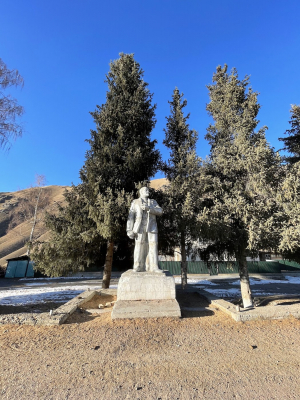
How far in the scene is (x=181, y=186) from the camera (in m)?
9.38

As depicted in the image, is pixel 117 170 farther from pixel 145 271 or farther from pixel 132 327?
pixel 132 327

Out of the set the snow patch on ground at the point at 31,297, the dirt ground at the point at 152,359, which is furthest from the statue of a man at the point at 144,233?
the snow patch on ground at the point at 31,297

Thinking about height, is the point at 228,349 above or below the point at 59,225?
below

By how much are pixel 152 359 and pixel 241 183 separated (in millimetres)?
7231

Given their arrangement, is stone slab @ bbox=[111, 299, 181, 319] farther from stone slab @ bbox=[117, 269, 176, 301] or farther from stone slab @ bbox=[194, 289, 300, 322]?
stone slab @ bbox=[194, 289, 300, 322]

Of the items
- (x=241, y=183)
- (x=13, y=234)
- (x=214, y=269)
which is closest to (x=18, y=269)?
(x=214, y=269)

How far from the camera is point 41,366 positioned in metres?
3.37

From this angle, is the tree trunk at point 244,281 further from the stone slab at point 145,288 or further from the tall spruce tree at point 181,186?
the stone slab at point 145,288

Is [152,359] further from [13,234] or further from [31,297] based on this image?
[13,234]

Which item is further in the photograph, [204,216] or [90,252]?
[90,252]

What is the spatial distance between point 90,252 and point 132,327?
18.5ft

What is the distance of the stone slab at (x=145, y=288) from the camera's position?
577 centimetres

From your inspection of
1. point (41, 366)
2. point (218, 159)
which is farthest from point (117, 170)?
point (41, 366)

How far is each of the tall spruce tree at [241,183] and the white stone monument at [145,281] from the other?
2.28m
